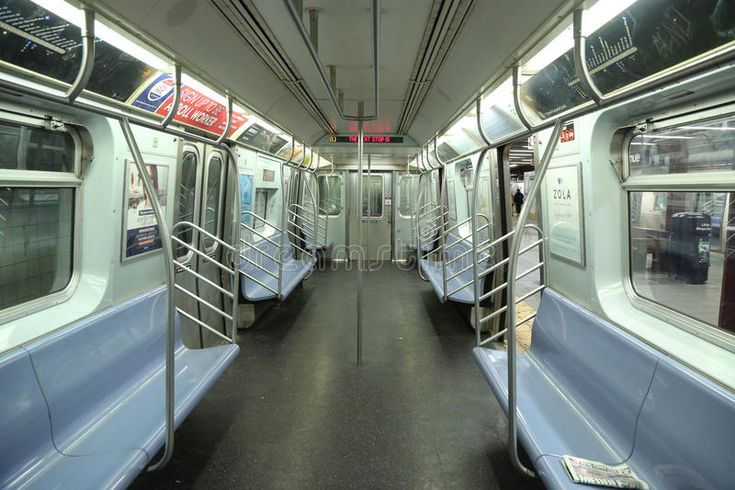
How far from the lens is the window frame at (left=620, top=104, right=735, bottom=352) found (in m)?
1.73

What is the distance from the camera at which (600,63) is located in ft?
6.90

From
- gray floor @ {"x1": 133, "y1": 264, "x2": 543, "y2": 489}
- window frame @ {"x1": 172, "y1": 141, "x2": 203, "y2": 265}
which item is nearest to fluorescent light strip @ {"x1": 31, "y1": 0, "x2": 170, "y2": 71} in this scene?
window frame @ {"x1": 172, "y1": 141, "x2": 203, "y2": 265}

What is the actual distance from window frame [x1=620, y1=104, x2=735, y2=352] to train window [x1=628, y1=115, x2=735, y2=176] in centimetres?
3

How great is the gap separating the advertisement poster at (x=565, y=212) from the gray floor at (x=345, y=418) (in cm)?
141

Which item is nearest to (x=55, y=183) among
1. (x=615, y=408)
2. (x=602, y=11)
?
(x=602, y=11)

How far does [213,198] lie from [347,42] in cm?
250

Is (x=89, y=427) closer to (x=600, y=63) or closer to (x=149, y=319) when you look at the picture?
(x=149, y=319)

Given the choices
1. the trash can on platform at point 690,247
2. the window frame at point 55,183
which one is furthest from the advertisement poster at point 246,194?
the trash can on platform at point 690,247

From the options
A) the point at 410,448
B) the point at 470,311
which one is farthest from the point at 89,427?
the point at 470,311

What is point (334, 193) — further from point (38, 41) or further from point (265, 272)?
point (38, 41)

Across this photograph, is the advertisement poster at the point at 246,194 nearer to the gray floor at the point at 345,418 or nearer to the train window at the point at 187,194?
the train window at the point at 187,194

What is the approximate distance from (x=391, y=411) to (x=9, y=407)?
2.35m

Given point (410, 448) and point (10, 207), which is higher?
point (10, 207)

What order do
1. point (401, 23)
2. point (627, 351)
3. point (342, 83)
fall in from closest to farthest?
point (627, 351)
point (401, 23)
point (342, 83)
